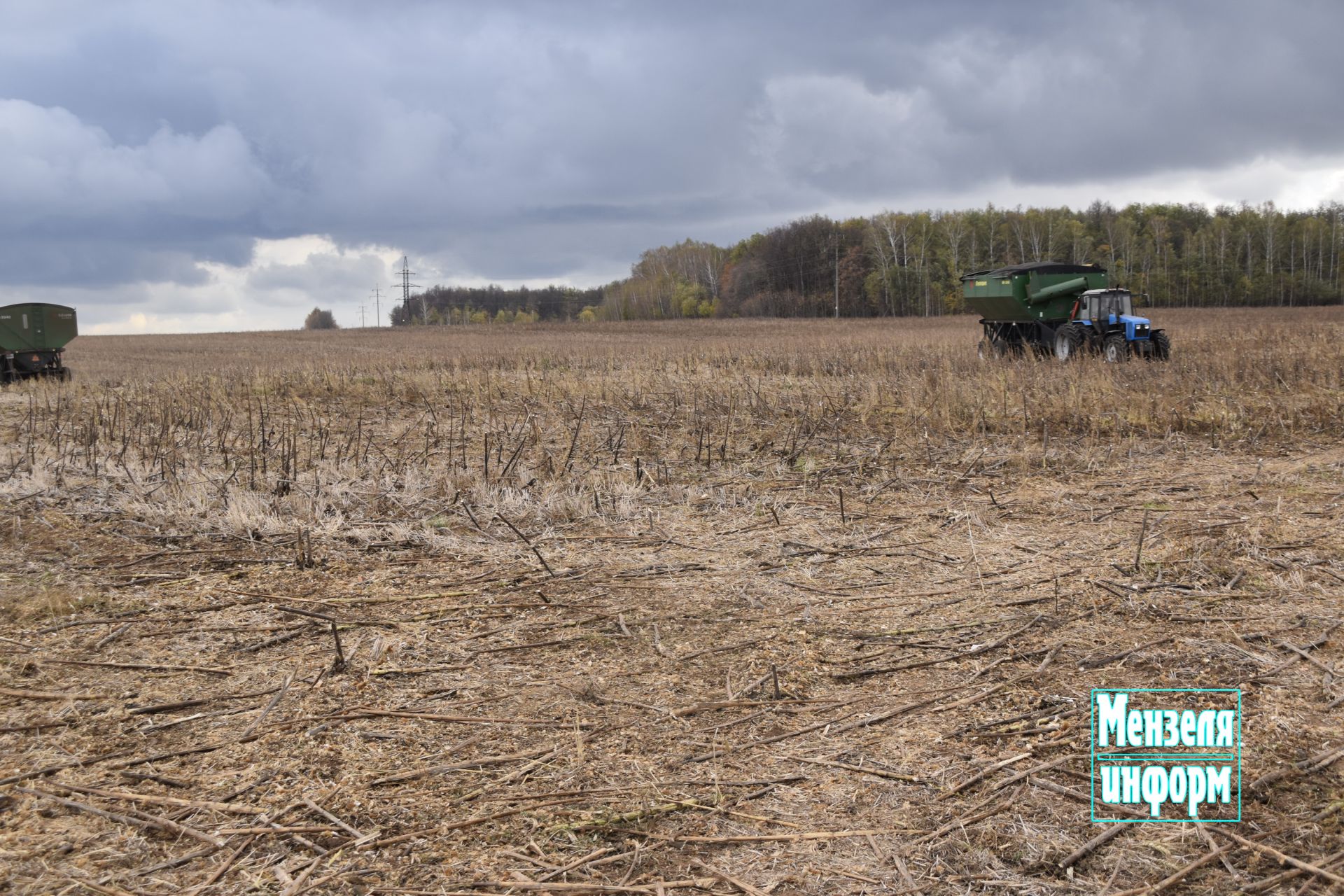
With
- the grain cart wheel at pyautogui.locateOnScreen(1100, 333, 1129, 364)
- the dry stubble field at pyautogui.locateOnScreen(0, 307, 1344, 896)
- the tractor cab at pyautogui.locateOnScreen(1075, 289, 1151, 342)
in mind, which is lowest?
the dry stubble field at pyautogui.locateOnScreen(0, 307, 1344, 896)

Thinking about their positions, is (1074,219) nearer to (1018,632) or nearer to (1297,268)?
(1297,268)

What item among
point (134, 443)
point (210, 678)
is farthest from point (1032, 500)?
point (134, 443)

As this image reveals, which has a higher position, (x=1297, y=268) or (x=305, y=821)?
(x=1297, y=268)

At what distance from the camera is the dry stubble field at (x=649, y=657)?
9.98 ft

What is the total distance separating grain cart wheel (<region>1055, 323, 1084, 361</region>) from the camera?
779 inches

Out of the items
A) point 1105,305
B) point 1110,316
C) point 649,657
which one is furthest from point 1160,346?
point 649,657

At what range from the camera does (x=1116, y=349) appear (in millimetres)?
19297

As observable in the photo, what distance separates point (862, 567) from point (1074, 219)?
270 ft

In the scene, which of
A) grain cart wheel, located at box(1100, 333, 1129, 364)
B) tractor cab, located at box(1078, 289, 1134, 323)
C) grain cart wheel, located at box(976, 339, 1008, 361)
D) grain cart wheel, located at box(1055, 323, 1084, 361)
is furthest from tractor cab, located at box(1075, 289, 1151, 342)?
grain cart wheel, located at box(976, 339, 1008, 361)

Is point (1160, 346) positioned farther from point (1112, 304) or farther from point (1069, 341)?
point (1069, 341)

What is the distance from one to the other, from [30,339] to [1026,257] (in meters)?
72.3

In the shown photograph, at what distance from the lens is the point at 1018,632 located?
4.73 metres

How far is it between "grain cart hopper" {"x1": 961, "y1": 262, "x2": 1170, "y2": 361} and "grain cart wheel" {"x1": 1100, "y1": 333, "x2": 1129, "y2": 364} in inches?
0.6

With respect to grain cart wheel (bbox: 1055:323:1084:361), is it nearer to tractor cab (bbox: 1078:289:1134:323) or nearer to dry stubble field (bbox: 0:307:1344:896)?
tractor cab (bbox: 1078:289:1134:323)
